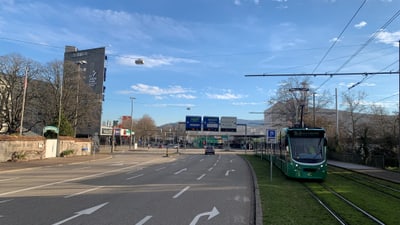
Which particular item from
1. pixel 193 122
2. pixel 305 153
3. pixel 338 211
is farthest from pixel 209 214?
pixel 193 122

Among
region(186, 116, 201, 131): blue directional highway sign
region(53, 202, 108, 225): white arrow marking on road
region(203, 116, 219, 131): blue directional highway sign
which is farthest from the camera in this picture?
region(203, 116, 219, 131): blue directional highway sign

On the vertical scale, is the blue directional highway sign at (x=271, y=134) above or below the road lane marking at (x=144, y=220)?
above

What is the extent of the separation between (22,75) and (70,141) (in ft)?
35.1

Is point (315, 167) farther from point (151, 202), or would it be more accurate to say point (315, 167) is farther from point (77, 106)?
point (77, 106)

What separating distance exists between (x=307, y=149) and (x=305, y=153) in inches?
11.8

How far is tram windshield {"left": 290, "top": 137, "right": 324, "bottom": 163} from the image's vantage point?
2050cm

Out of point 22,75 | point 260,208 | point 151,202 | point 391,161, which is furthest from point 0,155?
point 391,161

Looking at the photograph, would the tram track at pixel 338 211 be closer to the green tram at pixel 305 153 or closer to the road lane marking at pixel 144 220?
the green tram at pixel 305 153

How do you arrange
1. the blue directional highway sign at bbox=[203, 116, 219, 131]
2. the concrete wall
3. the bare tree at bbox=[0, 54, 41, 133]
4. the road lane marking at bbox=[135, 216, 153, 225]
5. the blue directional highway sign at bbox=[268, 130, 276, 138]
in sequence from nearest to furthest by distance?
the road lane marking at bbox=[135, 216, 153, 225] → the blue directional highway sign at bbox=[268, 130, 276, 138] → the concrete wall → the bare tree at bbox=[0, 54, 41, 133] → the blue directional highway sign at bbox=[203, 116, 219, 131]

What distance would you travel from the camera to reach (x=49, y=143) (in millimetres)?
40812

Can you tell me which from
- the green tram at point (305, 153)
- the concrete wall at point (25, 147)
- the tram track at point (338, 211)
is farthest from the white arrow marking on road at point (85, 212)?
the concrete wall at point (25, 147)

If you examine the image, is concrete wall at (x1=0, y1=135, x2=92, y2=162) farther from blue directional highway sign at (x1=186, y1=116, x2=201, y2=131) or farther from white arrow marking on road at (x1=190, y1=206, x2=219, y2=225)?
blue directional highway sign at (x1=186, y1=116, x2=201, y2=131)

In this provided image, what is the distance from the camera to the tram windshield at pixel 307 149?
807 inches

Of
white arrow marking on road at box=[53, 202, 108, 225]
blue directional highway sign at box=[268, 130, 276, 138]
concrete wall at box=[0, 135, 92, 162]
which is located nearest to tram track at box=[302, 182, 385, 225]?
blue directional highway sign at box=[268, 130, 276, 138]
